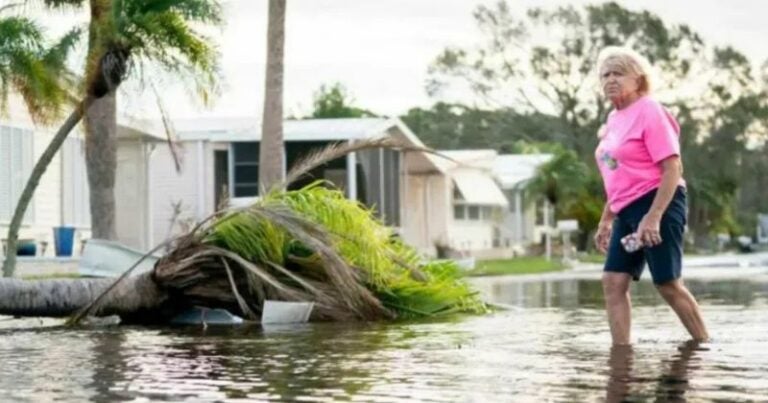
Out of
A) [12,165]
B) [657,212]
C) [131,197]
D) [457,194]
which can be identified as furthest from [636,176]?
[457,194]

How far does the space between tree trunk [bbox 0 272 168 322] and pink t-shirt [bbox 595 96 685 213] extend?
19.8 ft

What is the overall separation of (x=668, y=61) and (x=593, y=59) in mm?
3900

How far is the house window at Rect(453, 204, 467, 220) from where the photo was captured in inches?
2502

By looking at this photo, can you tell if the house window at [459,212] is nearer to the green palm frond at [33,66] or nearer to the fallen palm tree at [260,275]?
the green palm frond at [33,66]

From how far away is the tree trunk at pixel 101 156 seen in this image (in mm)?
27891

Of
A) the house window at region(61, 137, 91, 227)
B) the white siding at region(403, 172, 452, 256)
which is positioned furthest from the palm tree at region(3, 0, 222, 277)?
the white siding at region(403, 172, 452, 256)

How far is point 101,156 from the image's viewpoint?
1107 inches

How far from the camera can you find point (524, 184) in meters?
74.7

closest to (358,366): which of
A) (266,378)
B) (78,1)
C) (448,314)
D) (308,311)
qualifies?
(266,378)

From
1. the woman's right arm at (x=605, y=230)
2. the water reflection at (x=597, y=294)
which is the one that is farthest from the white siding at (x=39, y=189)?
the woman's right arm at (x=605, y=230)

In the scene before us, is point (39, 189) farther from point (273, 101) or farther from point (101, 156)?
point (101, 156)

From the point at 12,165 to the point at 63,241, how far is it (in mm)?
2064

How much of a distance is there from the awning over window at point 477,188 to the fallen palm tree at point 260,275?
45671 millimetres

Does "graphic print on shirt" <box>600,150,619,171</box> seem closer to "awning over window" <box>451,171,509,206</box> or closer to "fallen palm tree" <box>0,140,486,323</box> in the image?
"fallen palm tree" <box>0,140,486,323</box>
